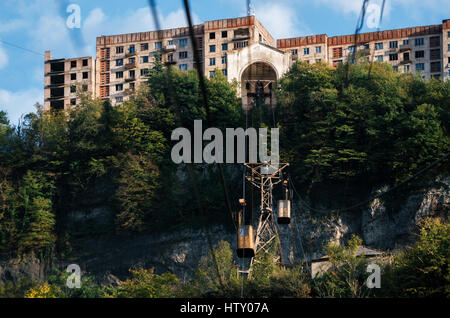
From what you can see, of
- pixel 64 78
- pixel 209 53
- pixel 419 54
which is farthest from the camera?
pixel 64 78

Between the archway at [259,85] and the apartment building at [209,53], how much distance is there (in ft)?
24.0

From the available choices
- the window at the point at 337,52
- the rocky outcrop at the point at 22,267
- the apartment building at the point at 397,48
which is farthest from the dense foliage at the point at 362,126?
the window at the point at 337,52


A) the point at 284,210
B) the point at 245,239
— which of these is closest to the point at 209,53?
the point at 284,210

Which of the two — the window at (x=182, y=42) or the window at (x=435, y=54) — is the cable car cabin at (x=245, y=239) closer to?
the window at (x=182, y=42)

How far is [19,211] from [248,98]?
27450mm

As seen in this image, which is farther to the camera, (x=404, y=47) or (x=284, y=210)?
(x=404, y=47)

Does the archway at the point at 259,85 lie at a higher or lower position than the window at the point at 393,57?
lower

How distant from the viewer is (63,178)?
79562mm

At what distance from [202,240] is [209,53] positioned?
35.2m

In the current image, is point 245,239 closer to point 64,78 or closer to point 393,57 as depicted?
point 393,57

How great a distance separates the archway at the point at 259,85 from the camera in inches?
3216

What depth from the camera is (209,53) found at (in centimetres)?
9681

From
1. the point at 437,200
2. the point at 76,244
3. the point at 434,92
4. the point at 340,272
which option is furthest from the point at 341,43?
the point at 340,272

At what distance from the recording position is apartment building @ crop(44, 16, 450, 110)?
318ft
